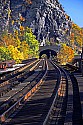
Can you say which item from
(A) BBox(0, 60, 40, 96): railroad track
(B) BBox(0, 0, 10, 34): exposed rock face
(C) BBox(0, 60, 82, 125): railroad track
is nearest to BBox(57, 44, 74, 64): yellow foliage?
(B) BBox(0, 0, 10, 34): exposed rock face

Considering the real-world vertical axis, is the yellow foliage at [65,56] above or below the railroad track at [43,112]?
above

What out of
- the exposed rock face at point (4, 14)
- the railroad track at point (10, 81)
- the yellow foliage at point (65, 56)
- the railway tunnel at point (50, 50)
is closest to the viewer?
the railroad track at point (10, 81)

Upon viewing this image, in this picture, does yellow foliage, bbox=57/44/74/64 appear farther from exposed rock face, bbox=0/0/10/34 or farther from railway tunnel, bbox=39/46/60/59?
exposed rock face, bbox=0/0/10/34

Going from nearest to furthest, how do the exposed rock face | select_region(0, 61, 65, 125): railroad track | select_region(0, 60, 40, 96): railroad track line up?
select_region(0, 61, 65, 125): railroad track
select_region(0, 60, 40, 96): railroad track
the exposed rock face

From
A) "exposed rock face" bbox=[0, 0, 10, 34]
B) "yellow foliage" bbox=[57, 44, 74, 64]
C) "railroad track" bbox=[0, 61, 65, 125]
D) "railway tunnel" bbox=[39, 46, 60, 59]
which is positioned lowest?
"railroad track" bbox=[0, 61, 65, 125]

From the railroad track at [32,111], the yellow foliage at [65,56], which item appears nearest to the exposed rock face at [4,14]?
the yellow foliage at [65,56]

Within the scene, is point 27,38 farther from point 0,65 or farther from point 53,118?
point 53,118

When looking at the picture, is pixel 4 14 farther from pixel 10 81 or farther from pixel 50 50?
pixel 10 81

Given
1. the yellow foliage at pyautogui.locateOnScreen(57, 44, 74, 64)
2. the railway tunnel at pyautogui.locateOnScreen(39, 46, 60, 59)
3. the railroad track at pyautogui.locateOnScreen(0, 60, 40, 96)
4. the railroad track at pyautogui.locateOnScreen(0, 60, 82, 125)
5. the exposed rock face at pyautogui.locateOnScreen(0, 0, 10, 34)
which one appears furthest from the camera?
the railway tunnel at pyautogui.locateOnScreen(39, 46, 60, 59)

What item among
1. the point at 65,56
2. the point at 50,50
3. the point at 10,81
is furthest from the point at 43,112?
the point at 50,50

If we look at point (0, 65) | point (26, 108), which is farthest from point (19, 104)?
point (0, 65)

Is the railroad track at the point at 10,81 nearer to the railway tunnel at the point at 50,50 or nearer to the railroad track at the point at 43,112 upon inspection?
the railroad track at the point at 43,112

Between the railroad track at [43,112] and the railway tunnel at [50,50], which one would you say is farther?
the railway tunnel at [50,50]

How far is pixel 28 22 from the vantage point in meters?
196
